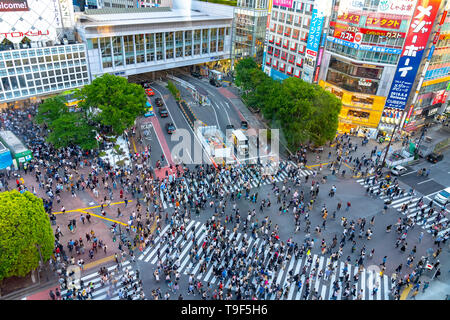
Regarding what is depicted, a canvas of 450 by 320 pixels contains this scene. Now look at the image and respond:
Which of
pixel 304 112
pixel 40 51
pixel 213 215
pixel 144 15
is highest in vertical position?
pixel 144 15

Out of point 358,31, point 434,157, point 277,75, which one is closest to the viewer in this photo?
point 434,157

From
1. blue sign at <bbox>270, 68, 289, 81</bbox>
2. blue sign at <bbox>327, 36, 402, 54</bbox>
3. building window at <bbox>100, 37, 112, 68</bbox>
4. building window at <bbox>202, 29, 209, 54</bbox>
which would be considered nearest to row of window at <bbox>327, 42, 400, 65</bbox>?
blue sign at <bbox>327, 36, 402, 54</bbox>

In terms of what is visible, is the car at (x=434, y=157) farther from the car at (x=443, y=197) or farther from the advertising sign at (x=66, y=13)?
the advertising sign at (x=66, y=13)

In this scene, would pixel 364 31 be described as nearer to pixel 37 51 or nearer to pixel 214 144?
pixel 214 144

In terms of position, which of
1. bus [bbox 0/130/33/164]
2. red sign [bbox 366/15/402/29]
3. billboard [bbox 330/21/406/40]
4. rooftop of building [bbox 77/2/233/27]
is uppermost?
red sign [bbox 366/15/402/29]

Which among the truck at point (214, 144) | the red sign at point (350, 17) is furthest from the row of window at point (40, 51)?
the red sign at point (350, 17)

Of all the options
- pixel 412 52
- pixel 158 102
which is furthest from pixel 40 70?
pixel 412 52

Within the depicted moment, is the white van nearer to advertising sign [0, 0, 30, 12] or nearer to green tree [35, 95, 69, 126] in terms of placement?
green tree [35, 95, 69, 126]
